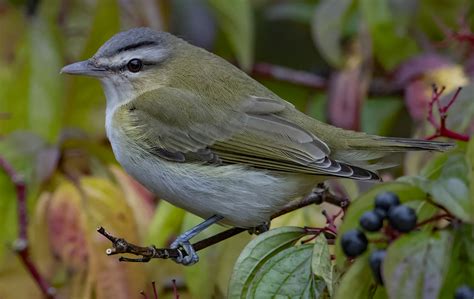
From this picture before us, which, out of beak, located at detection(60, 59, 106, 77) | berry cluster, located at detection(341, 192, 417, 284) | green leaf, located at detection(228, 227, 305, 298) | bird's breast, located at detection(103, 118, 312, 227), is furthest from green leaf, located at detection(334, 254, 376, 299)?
beak, located at detection(60, 59, 106, 77)

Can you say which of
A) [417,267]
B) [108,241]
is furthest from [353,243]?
[108,241]

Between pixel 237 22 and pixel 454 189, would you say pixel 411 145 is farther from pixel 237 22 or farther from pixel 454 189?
pixel 237 22

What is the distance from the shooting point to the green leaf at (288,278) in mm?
2551

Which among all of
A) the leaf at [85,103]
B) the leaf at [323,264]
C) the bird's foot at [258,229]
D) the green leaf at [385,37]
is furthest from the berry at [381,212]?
the leaf at [85,103]

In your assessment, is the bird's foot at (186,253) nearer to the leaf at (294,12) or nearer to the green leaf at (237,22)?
the green leaf at (237,22)

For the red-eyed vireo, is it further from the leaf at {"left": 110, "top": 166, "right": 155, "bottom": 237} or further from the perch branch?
the leaf at {"left": 110, "top": 166, "right": 155, "bottom": 237}

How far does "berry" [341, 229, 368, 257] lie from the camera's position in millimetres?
2209

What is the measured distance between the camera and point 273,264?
8.50 ft

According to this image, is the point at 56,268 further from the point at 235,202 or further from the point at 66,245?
the point at 235,202

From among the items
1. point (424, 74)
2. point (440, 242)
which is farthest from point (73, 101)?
point (440, 242)

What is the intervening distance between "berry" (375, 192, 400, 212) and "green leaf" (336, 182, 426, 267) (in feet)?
0.04

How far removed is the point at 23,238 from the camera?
3525mm

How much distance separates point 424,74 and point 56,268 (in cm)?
205

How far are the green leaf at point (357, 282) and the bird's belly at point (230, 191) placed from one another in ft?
3.47
